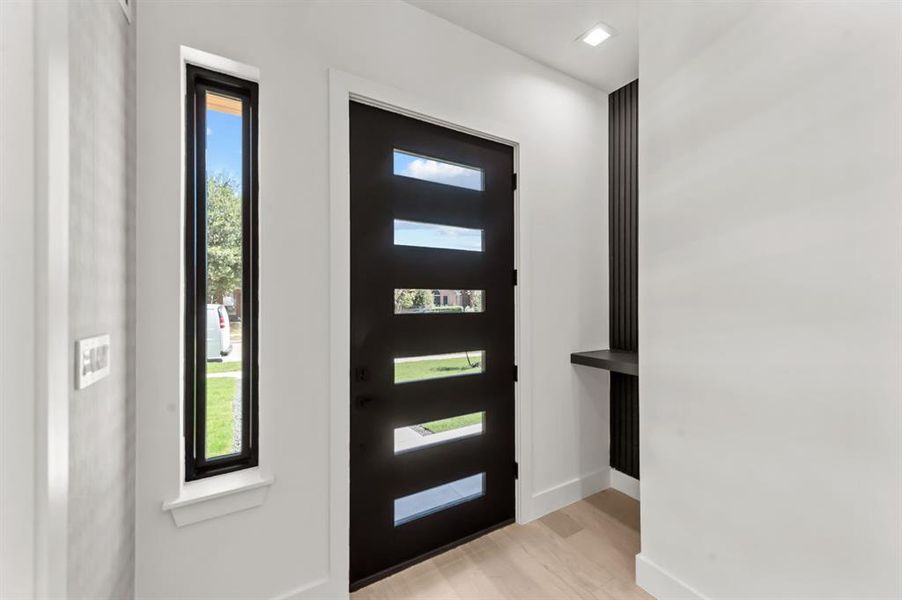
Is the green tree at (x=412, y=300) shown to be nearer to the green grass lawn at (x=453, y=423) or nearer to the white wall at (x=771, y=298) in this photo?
the green grass lawn at (x=453, y=423)

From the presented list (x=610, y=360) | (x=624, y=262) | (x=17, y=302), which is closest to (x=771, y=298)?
(x=610, y=360)

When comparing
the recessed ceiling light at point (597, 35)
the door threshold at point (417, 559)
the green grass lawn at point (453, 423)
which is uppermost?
the recessed ceiling light at point (597, 35)

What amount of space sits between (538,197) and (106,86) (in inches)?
78.9

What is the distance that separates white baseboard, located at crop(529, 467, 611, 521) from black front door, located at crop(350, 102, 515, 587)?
0.21 metres

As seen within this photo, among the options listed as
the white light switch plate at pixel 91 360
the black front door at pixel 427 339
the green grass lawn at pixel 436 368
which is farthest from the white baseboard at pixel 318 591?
the white light switch plate at pixel 91 360

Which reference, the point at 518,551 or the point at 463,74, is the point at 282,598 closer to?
the point at 518,551

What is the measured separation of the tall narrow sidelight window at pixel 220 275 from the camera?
1522 millimetres

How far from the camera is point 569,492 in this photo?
2502 mm

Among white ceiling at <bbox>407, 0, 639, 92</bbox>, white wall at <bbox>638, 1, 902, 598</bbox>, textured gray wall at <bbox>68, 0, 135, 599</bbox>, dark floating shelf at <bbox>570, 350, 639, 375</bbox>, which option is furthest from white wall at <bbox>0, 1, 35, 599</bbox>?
dark floating shelf at <bbox>570, 350, 639, 375</bbox>

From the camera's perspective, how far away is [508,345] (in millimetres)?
2326

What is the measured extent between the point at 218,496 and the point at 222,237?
1005 mm

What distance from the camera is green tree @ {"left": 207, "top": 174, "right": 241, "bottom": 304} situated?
1.57 m

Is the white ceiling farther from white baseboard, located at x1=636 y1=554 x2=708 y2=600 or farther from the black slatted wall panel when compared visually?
white baseboard, located at x1=636 y1=554 x2=708 y2=600

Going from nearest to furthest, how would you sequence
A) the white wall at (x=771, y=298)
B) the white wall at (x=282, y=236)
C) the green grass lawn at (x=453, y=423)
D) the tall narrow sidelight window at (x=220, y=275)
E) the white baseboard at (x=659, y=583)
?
the white wall at (x=771, y=298) < the white wall at (x=282, y=236) < the tall narrow sidelight window at (x=220, y=275) < the white baseboard at (x=659, y=583) < the green grass lawn at (x=453, y=423)
